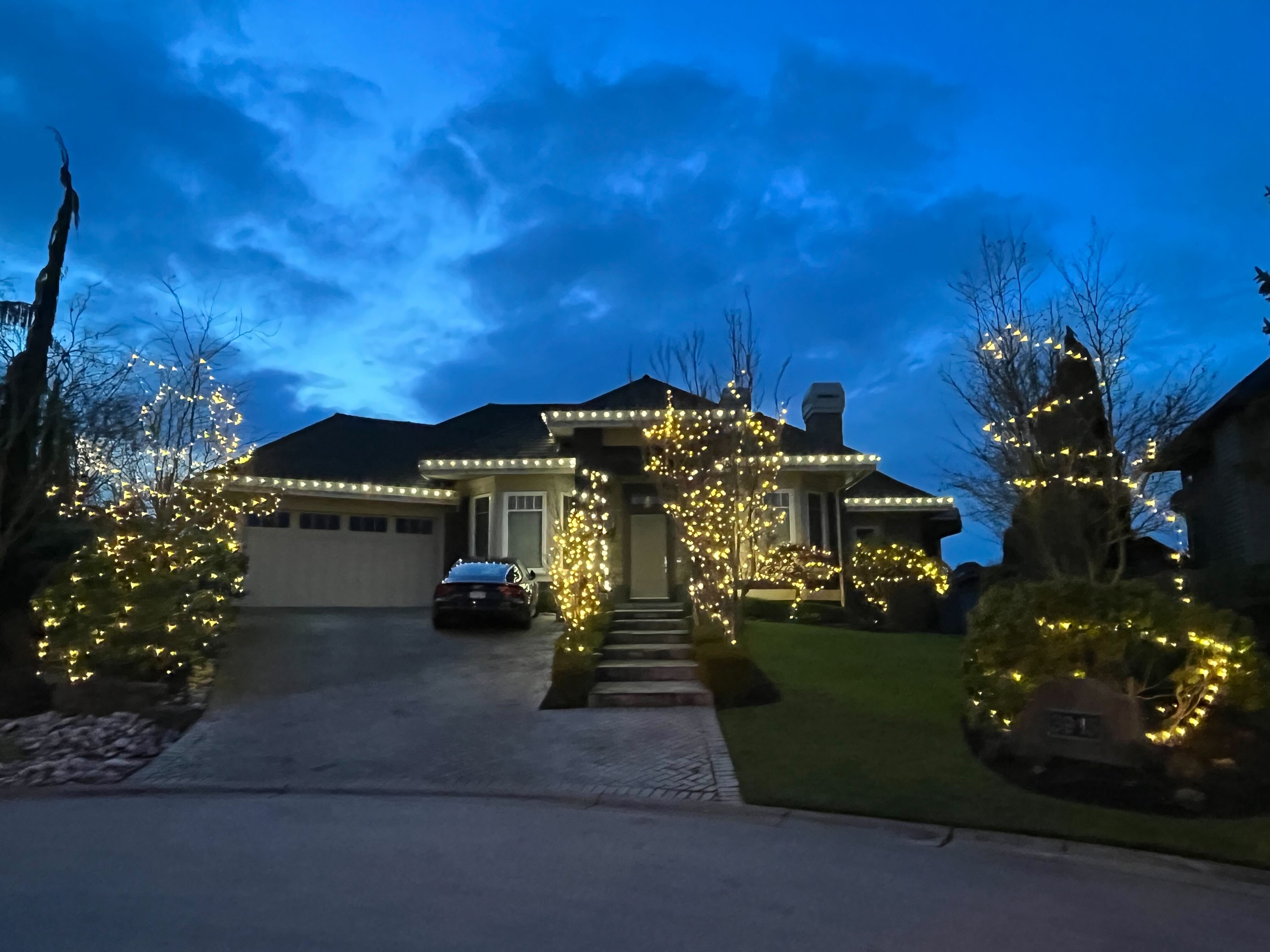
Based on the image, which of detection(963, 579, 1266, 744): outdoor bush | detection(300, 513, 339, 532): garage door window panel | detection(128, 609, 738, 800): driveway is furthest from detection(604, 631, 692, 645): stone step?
detection(300, 513, 339, 532): garage door window panel

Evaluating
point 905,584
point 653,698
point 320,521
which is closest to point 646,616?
point 653,698

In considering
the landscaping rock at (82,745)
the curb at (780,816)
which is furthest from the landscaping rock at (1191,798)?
the landscaping rock at (82,745)

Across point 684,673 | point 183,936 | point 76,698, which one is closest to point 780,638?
point 684,673

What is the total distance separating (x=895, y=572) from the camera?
17641 millimetres

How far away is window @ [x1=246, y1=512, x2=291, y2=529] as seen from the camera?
19.5 meters

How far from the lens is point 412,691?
1180 centimetres

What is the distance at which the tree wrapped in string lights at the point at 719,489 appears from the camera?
1320 cm

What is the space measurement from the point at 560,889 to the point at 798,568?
14.1m

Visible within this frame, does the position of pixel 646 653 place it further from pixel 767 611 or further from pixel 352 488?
pixel 352 488

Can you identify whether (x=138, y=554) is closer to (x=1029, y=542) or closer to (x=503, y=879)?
(x=503, y=879)

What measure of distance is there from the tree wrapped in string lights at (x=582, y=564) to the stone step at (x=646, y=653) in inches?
22.5

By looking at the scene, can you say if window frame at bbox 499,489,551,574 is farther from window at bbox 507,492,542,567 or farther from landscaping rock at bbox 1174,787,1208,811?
landscaping rock at bbox 1174,787,1208,811

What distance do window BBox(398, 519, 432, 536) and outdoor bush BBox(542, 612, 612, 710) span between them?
376 inches

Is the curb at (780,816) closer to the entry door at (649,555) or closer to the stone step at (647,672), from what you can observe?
the stone step at (647,672)
